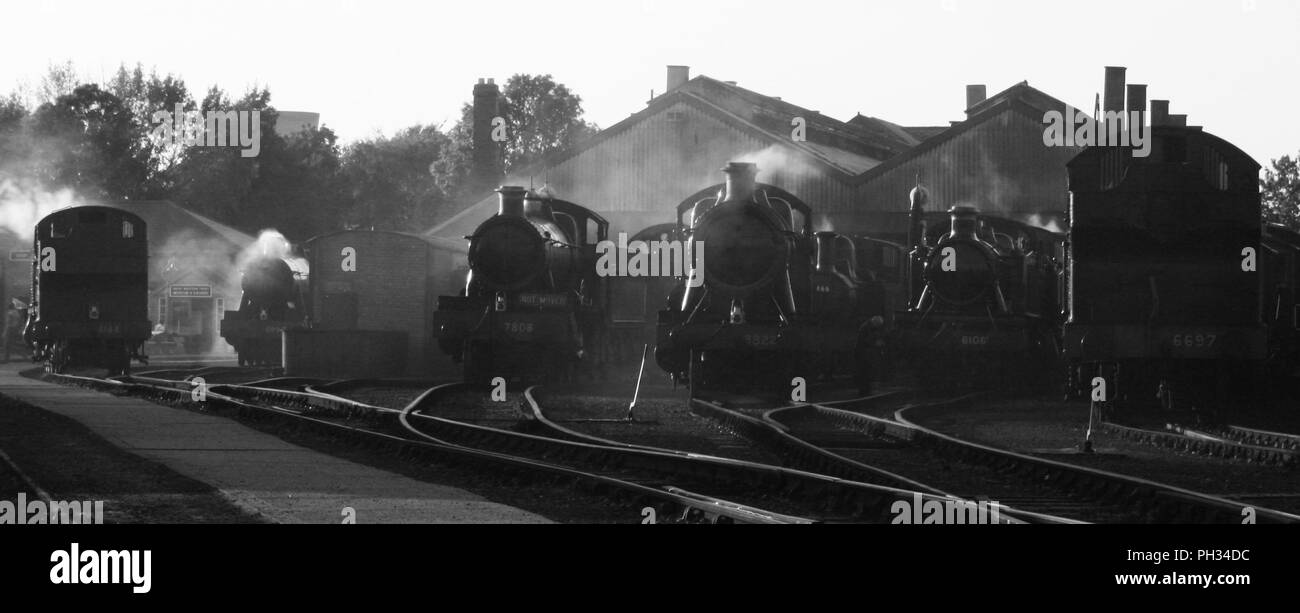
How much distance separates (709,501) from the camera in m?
9.79

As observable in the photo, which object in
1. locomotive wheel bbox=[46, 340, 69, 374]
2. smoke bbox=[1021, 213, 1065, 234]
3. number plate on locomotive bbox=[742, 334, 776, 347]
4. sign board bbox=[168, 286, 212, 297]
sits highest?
smoke bbox=[1021, 213, 1065, 234]

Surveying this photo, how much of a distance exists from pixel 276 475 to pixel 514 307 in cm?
1140

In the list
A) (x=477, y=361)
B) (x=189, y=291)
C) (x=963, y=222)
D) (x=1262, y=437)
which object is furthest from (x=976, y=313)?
(x=189, y=291)

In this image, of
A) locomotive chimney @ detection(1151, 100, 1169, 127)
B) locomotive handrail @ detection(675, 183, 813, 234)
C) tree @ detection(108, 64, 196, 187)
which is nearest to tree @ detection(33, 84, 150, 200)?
tree @ detection(108, 64, 196, 187)

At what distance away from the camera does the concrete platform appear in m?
10.2

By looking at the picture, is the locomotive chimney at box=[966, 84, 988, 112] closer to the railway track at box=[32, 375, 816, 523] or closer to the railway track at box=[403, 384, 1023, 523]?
the railway track at box=[32, 375, 816, 523]

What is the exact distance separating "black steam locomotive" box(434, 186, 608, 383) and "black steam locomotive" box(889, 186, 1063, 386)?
18.2 feet

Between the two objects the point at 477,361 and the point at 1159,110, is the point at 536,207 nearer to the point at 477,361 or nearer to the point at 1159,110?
the point at 477,361

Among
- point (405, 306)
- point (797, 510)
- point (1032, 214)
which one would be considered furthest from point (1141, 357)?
point (1032, 214)

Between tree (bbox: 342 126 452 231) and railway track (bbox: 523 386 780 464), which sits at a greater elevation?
tree (bbox: 342 126 452 231)

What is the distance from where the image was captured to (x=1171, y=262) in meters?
18.1

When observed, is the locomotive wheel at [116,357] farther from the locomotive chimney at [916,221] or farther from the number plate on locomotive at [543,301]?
the locomotive chimney at [916,221]
